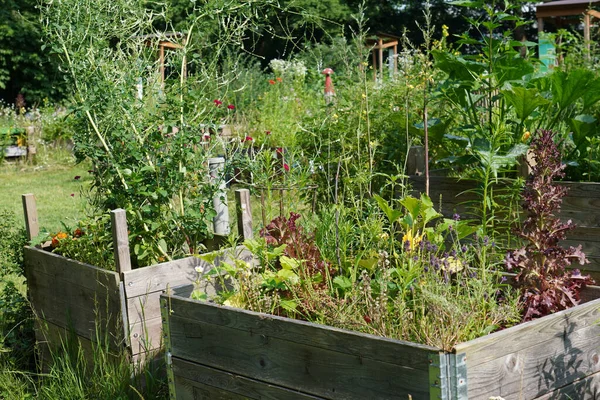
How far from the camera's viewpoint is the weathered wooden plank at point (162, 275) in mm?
3059

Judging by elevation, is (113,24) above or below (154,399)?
above

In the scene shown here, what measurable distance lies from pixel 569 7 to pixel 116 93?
16644mm

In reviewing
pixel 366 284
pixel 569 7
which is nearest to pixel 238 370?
pixel 366 284

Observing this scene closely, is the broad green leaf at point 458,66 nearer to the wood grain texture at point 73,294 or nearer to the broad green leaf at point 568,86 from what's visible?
the broad green leaf at point 568,86

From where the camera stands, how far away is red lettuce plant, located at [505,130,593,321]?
2.38 meters

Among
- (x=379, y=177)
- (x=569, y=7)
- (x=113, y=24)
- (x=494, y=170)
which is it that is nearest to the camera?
(x=494, y=170)

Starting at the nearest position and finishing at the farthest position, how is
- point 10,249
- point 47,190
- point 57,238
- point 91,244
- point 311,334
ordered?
point 311,334 → point 91,244 → point 57,238 → point 10,249 → point 47,190

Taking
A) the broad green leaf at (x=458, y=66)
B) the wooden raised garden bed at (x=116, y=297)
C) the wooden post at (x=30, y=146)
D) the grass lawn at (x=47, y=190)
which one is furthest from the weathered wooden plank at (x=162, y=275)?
the wooden post at (x=30, y=146)

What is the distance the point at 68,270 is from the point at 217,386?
121cm

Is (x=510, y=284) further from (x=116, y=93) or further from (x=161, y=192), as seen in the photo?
(x=116, y=93)

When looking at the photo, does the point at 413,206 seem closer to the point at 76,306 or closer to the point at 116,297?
the point at 116,297

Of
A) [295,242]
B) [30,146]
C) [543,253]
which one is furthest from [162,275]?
[30,146]

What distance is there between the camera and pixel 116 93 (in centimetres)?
338

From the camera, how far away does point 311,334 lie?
2.20 metres
